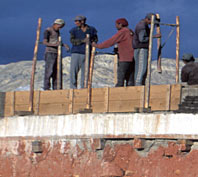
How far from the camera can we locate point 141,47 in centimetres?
1770

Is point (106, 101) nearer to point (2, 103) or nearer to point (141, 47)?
point (141, 47)

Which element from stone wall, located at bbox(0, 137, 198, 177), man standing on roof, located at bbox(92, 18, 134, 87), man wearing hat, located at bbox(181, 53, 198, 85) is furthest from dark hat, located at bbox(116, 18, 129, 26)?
stone wall, located at bbox(0, 137, 198, 177)

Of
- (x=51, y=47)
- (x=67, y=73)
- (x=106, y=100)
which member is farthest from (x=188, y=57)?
(x=67, y=73)

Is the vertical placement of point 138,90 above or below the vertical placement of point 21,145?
above

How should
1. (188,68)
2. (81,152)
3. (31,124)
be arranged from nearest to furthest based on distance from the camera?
(188,68), (81,152), (31,124)

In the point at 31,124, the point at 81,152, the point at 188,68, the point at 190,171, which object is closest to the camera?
the point at 190,171

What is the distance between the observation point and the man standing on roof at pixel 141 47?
17.5 meters

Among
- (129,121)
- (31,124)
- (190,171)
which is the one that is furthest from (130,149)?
(31,124)

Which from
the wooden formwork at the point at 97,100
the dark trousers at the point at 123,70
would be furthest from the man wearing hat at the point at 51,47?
the dark trousers at the point at 123,70

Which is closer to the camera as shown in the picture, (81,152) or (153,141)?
(153,141)

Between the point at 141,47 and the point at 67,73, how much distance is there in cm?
5983

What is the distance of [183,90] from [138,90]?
1.21 metres

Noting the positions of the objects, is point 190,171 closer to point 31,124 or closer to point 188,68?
point 188,68

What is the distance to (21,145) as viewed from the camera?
61.8 ft
